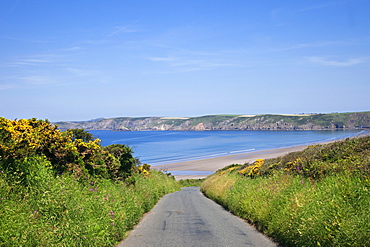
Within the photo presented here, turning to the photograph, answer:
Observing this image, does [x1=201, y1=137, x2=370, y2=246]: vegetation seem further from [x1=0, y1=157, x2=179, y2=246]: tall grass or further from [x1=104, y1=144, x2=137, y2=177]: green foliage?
[x1=104, y1=144, x2=137, y2=177]: green foliage

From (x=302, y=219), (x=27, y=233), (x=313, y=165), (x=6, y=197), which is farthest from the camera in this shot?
(x=313, y=165)

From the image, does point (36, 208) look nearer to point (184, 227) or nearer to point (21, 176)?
point (21, 176)

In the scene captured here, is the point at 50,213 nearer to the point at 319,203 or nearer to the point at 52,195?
the point at 52,195

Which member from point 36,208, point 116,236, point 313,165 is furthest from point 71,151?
point 313,165

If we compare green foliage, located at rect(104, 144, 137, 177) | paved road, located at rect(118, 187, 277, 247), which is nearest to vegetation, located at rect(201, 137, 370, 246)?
paved road, located at rect(118, 187, 277, 247)

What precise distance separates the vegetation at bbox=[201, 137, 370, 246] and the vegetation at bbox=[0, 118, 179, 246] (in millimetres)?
4739

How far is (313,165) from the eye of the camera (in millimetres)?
13438

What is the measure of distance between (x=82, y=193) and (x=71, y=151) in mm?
2211

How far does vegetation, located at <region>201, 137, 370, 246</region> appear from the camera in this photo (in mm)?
7274

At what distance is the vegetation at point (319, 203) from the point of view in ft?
23.9

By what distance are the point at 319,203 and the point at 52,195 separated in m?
6.38

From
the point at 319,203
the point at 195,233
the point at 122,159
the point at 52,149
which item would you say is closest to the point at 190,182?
the point at 122,159

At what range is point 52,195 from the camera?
8227 mm

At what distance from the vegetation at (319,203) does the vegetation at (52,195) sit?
4739 mm
